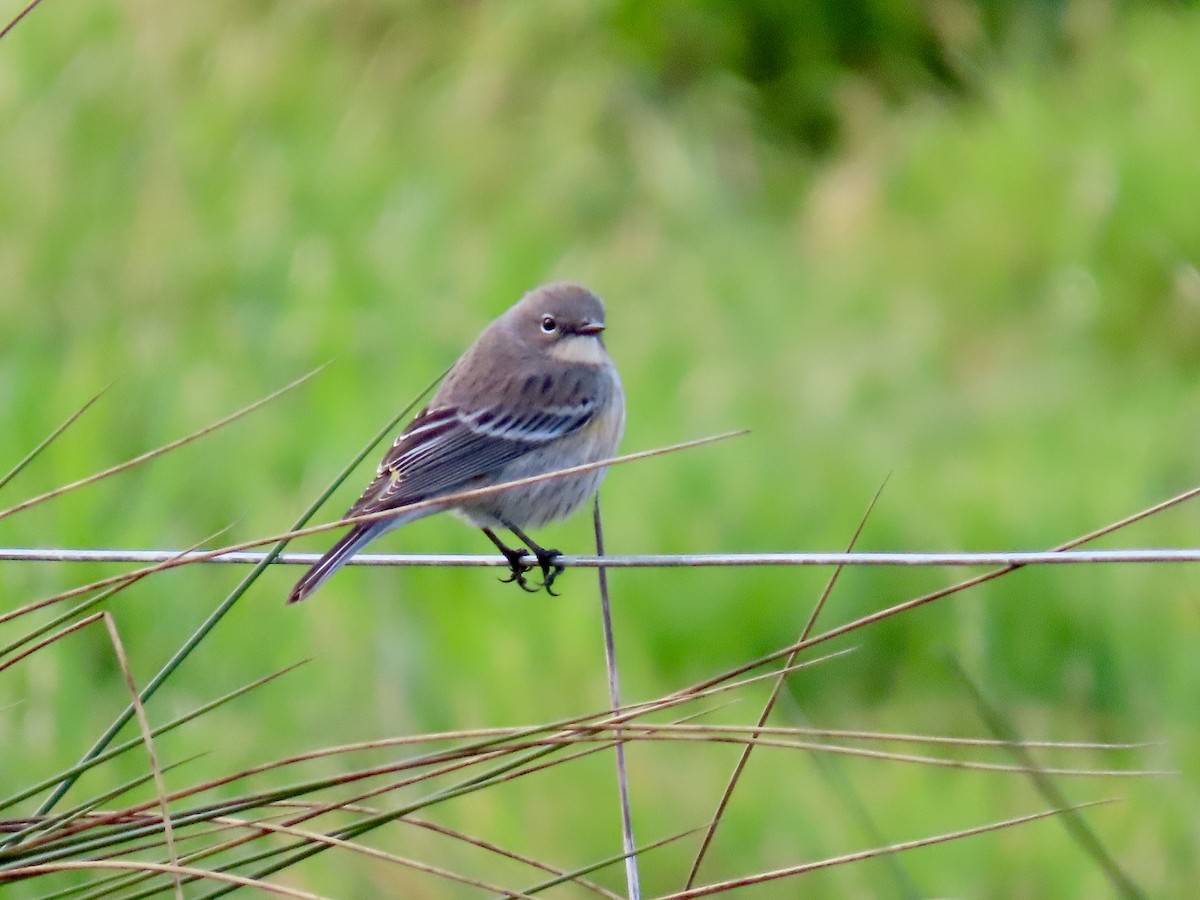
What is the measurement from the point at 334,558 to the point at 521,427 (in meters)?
1.17

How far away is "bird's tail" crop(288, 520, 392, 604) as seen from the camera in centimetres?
322

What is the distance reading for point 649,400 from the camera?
240 inches

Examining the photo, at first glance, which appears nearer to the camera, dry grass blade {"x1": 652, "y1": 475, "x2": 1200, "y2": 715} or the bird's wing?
dry grass blade {"x1": 652, "y1": 475, "x2": 1200, "y2": 715}

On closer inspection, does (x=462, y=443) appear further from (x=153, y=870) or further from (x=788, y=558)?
(x=153, y=870)

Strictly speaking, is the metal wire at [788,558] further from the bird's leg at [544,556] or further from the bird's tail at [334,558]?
the bird's leg at [544,556]

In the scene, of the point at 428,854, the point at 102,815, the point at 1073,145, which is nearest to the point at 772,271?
the point at 1073,145

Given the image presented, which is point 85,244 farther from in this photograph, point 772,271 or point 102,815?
point 102,815

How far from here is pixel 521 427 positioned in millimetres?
4371

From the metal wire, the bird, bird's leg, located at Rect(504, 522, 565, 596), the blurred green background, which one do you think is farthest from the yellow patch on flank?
the metal wire

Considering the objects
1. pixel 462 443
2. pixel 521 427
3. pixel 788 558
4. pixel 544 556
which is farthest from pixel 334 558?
pixel 788 558

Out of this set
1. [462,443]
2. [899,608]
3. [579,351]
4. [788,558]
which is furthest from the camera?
[579,351]

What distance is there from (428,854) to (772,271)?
155 inches

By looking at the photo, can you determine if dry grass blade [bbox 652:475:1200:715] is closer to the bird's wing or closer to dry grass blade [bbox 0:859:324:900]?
dry grass blade [bbox 0:859:324:900]

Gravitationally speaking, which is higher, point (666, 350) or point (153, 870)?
point (153, 870)
